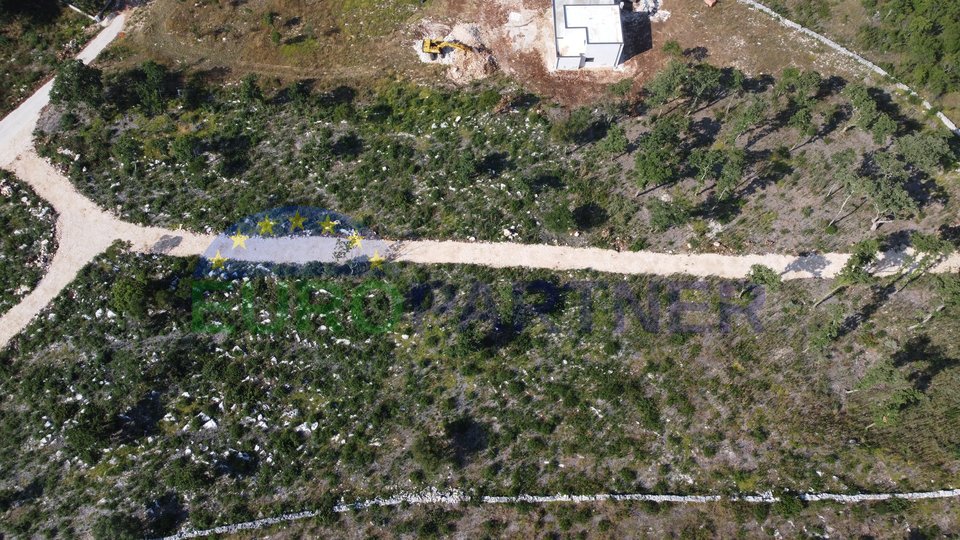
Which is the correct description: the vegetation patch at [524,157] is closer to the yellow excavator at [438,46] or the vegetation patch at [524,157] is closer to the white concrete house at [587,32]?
the yellow excavator at [438,46]

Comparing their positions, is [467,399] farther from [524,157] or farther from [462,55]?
[462,55]

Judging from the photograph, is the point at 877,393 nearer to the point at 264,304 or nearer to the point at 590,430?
the point at 590,430

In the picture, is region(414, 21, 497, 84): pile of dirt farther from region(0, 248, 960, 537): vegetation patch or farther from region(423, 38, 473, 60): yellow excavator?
region(0, 248, 960, 537): vegetation patch

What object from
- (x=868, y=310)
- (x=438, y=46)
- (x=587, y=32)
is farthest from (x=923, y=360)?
(x=438, y=46)

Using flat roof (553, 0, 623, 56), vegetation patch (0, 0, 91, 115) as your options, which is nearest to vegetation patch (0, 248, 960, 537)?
vegetation patch (0, 0, 91, 115)

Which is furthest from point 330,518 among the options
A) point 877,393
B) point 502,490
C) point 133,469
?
point 877,393

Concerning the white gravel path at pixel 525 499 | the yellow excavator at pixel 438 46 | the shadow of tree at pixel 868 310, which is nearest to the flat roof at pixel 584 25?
the yellow excavator at pixel 438 46

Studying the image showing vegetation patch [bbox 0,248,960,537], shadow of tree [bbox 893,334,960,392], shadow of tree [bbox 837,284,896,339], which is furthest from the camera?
shadow of tree [bbox 837,284,896,339]
